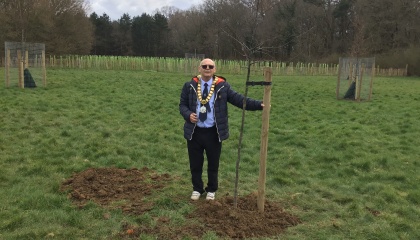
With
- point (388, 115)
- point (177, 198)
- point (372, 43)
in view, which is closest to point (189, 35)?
point (372, 43)

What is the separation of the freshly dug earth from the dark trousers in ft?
0.80

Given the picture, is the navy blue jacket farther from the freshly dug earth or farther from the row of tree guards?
the row of tree guards

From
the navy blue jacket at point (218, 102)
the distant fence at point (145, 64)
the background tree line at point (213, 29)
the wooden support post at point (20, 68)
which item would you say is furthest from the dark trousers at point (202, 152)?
the distant fence at point (145, 64)

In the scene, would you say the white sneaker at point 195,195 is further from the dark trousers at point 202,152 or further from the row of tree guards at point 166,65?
the row of tree guards at point 166,65

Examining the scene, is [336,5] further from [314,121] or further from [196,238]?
[196,238]

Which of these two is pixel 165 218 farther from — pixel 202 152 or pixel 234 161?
pixel 234 161

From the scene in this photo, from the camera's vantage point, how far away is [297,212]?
4836 millimetres

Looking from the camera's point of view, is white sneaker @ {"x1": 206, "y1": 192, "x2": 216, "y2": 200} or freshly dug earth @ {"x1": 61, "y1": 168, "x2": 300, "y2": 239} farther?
white sneaker @ {"x1": 206, "y1": 192, "x2": 216, "y2": 200}

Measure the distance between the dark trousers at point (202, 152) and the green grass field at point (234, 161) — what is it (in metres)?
0.36

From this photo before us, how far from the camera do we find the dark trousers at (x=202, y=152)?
483 centimetres

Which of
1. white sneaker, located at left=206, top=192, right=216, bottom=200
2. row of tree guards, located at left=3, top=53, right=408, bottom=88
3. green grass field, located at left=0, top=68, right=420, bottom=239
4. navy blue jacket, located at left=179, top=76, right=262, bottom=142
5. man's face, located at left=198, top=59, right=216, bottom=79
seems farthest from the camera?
row of tree guards, located at left=3, top=53, right=408, bottom=88

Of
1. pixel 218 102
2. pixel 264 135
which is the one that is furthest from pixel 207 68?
pixel 264 135

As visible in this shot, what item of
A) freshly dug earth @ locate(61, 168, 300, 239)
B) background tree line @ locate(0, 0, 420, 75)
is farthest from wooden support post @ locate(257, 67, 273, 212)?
background tree line @ locate(0, 0, 420, 75)

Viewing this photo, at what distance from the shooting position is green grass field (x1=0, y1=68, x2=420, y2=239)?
4.42 meters
